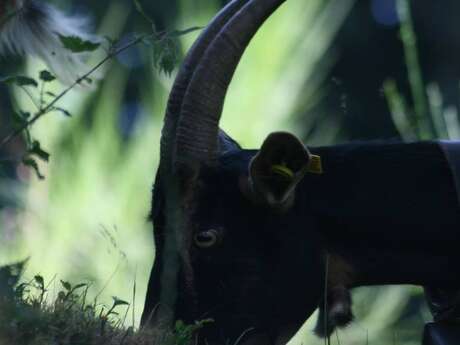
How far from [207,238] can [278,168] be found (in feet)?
1.15

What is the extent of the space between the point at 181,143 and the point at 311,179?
464mm

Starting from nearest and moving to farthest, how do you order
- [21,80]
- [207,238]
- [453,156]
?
1. [21,80]
2. [207,238]
3. [453,156]

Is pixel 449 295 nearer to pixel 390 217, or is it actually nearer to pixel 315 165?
pixel 390 217

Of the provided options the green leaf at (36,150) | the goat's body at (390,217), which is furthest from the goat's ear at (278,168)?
the green leaf at (36,150)

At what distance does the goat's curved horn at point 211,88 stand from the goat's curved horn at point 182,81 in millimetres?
43

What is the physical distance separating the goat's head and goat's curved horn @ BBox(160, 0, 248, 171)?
0.10ft

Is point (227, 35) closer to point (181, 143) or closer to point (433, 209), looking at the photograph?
point (181, 143)

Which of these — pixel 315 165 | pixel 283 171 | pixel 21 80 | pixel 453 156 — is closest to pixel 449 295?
pixel 453 156

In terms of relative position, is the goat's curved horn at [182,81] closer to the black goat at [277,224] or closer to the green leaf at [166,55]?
the black goat at [277,224]

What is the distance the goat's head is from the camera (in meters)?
4.21

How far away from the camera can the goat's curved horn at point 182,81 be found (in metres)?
4.39

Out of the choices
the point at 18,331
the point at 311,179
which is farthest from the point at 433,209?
the point at 18,331

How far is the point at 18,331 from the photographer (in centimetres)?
328

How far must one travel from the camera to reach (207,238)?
13.9ft
